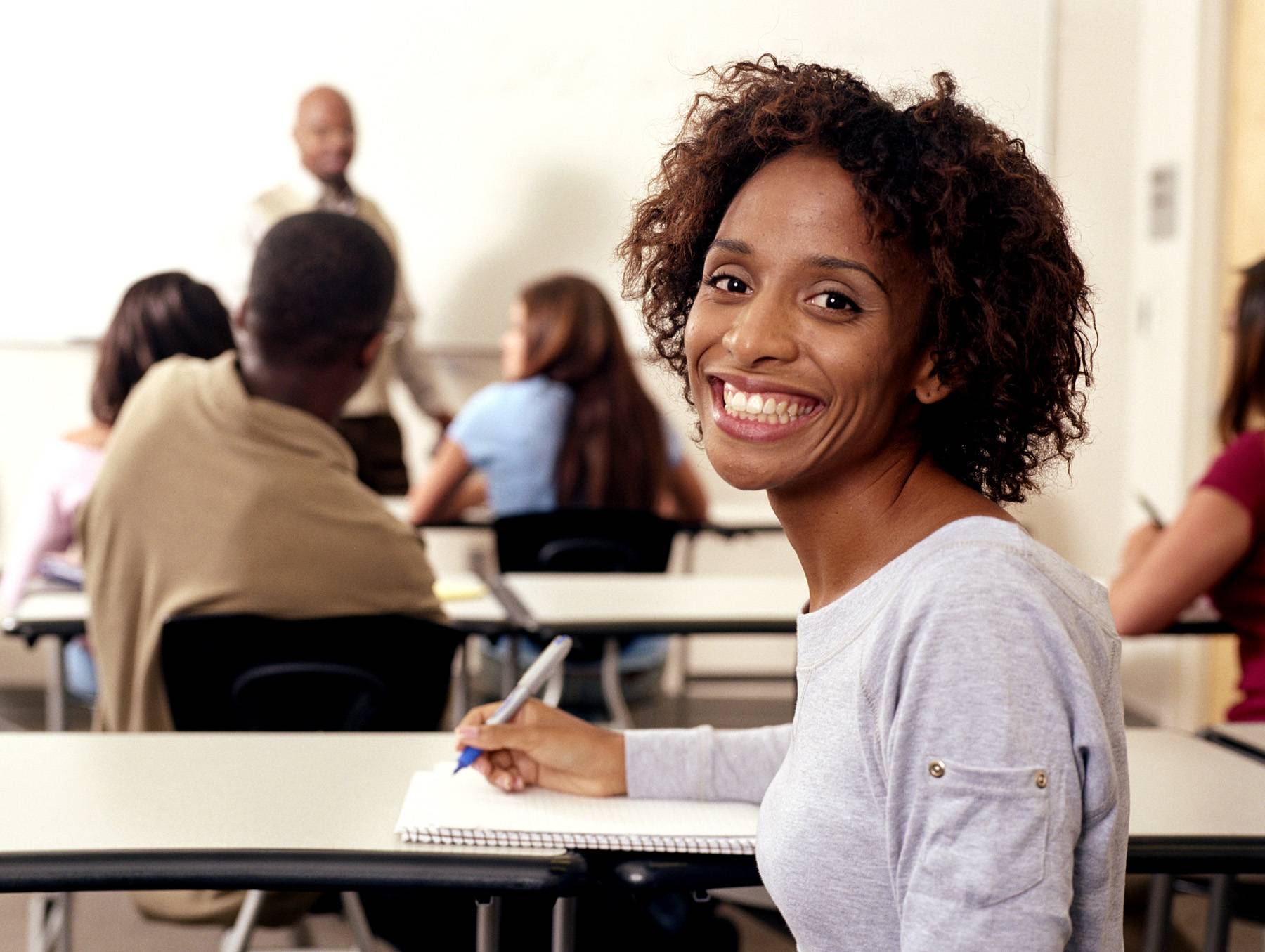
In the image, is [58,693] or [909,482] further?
[58,693]

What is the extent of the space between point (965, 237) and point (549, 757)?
0.68 metres

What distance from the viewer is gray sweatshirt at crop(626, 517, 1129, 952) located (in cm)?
77

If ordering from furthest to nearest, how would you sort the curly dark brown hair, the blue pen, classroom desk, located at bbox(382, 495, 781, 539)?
classroom desk, located at bbox(382, 495, 781, 539) → the blue pen → the curly dark brown hair

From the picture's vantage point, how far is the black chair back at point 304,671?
183cm

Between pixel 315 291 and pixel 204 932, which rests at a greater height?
pixel 315 291

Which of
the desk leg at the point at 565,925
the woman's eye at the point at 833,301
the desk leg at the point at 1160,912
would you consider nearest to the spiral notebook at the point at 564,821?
the desk leg at the point at 565,925

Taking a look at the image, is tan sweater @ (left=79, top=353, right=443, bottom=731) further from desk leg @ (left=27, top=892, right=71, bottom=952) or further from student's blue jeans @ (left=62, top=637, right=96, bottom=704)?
student's blue jeans @ (left=62, top=637, right=96, bottom=704)

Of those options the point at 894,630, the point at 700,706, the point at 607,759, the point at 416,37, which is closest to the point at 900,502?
the point at 894,630

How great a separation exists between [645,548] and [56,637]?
4.37ft

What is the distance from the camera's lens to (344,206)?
15.3 ft

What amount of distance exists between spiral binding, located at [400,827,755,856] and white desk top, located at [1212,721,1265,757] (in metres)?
0.80

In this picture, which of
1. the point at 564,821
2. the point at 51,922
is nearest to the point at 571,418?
the point at 51,922

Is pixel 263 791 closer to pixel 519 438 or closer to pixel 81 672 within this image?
pixel 81 672

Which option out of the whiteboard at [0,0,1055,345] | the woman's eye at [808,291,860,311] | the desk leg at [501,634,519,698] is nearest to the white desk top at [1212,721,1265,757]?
the woman's eye at [808,291,860,311]
